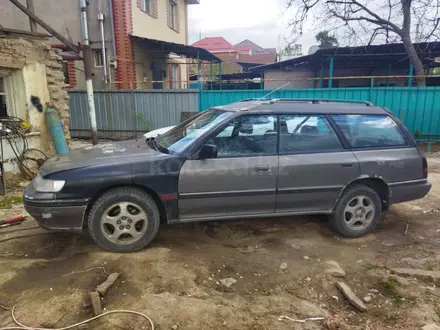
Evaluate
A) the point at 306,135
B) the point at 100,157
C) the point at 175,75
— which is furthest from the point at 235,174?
the point at 175,75

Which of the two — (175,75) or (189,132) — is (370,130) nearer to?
(189,132)

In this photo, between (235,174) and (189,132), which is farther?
(189,132)

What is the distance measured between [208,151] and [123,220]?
1.13 metres

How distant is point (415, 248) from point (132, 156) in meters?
3.37

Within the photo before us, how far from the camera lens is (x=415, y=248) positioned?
12.4 ft

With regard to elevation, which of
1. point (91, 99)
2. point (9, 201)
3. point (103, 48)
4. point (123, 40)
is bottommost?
point (9, 201)

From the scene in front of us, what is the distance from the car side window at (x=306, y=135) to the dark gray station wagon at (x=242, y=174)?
0.04 feet

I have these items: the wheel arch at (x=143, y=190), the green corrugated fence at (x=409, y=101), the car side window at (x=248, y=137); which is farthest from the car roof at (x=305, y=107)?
the green corrugated fence at (x=409, y=101)

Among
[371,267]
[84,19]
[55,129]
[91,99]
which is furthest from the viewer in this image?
[84,19]

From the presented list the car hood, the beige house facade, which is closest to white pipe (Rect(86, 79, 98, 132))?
the beige house facade

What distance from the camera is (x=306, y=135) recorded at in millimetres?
3779

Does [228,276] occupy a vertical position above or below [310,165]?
below

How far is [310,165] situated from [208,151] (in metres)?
1.18

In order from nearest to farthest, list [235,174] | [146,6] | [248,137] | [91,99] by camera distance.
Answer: [235,174]
[248,137]
[91,99]
[146,6]
